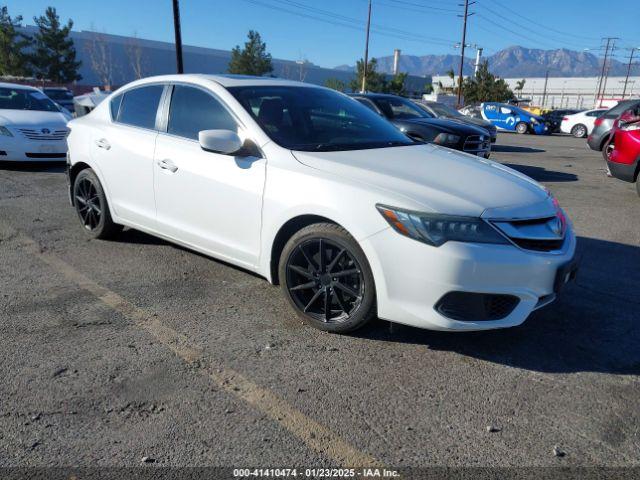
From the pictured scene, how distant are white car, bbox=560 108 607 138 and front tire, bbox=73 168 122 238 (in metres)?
24.9

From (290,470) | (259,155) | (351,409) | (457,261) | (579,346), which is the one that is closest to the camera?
(290,470)

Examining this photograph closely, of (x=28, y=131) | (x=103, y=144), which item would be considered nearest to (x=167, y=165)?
(x=103, y=144)

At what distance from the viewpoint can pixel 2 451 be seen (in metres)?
2.27

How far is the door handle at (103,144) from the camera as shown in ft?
15.8

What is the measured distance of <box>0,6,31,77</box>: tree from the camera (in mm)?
45594

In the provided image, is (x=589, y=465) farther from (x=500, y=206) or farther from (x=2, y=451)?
(x=2, y=451)

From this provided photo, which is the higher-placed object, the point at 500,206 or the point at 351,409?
the point at 500,206

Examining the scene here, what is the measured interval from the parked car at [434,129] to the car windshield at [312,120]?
190 inches

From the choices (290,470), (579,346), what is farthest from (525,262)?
(290,470)

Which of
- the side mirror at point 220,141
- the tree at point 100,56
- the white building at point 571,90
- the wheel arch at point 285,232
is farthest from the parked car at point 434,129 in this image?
the white building at point 571,90

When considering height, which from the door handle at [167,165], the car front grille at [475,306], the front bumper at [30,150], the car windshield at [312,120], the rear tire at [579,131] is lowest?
the rear tire at [579,131]

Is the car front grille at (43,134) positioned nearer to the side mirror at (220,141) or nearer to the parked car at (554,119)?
the side mirror at (220,141)

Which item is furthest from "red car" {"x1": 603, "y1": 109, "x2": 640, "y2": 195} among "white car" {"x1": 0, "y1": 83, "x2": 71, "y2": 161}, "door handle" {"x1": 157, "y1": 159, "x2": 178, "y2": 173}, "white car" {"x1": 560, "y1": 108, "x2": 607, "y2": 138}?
"white car" {"x1": 560, "y1": 108, "x2": 607, "y2": 138}

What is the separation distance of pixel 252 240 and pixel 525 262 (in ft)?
5.77
